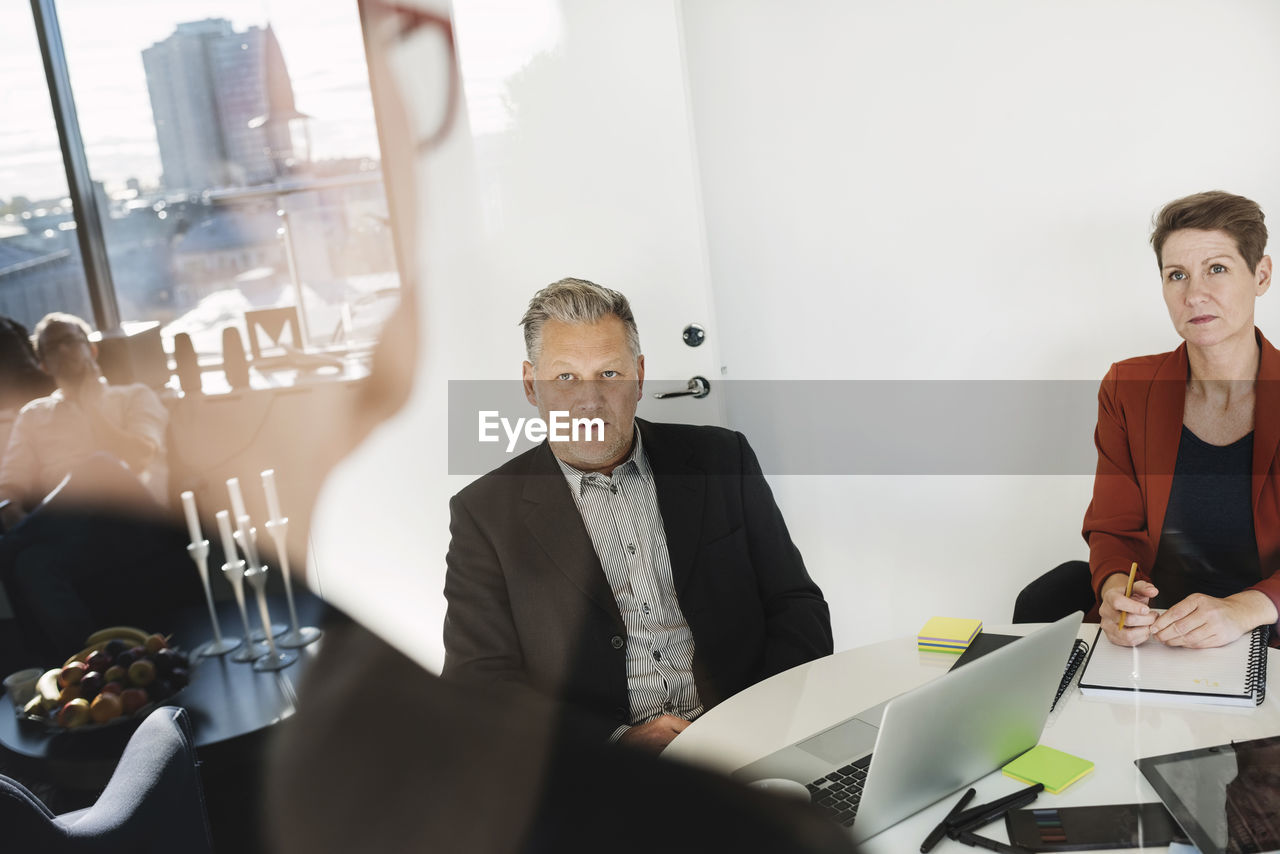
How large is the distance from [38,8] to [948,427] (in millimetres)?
3149

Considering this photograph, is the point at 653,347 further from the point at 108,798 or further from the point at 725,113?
the point at 108,798

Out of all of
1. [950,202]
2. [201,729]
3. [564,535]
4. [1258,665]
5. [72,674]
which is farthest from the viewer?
[950,202]

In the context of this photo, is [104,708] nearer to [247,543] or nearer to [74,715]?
[74,715]

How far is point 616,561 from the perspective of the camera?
1.96 metres

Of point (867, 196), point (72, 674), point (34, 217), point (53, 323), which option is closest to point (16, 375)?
point (53, 323)

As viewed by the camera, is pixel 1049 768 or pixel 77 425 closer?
pixel 1049 768

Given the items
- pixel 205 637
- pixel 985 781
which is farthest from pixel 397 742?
pixel 205 637

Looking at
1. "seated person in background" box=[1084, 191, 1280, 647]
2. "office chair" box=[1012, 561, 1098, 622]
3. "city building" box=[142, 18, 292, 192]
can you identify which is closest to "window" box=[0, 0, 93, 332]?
"city building" box=[142, 18, 292, 192]

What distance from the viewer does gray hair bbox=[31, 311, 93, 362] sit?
3480mm

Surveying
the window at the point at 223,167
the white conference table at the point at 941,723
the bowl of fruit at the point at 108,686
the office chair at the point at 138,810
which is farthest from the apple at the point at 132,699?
the white conference table at the point at 941,723

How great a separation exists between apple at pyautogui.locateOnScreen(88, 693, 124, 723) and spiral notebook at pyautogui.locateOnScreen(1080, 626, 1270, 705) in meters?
2.02

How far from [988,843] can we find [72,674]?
2109 mm

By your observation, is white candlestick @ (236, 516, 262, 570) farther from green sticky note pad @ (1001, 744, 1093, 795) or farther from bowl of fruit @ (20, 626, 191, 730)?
green sticky note pad @ (1001, 744, 1093, 795)

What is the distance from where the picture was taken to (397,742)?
0.34 meters
